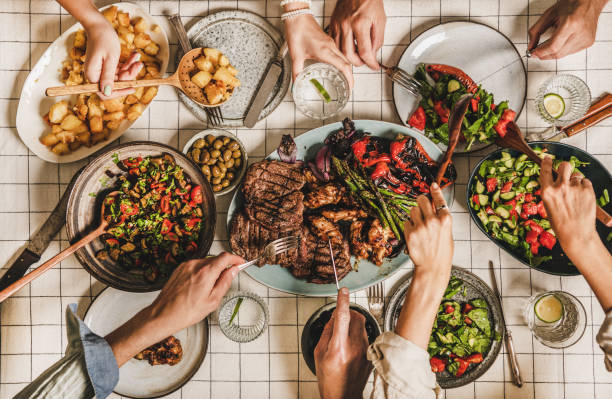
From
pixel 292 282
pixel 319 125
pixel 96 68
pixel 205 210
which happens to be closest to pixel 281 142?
pixel 319 125

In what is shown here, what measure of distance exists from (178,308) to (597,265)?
7.17 feet

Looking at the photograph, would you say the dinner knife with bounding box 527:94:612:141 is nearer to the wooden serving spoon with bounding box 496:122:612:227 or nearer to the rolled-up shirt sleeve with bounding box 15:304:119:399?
the wooden serving spoon with bounding box 496:122:612:227

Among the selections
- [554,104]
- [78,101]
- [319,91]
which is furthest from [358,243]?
[78,101]

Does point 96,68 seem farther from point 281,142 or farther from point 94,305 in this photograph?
point 94,305

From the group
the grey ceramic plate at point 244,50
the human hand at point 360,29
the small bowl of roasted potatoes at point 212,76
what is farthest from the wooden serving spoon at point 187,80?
the human hand at point 360,29

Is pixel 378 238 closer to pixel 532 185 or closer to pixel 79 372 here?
pixel 532 185

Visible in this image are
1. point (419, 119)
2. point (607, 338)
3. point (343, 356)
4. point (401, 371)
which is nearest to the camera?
point (401, 371)

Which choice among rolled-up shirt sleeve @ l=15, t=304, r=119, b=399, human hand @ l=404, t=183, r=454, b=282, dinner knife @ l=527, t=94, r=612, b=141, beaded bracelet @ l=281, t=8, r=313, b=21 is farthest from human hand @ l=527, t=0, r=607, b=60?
rolled-up shirt sleeve @ l=15, t=304, r=119, b=399

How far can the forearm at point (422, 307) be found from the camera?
1.92m

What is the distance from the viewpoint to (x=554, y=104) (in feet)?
8.14

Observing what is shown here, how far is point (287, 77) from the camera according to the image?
8.22ft

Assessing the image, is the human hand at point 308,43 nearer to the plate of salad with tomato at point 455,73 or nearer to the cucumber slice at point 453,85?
the plate of salad with tomato at point 455,73

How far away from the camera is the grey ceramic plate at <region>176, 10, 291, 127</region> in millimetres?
2500

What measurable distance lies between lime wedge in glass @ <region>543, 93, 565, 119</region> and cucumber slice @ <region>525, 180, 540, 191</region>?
0.45 meters
